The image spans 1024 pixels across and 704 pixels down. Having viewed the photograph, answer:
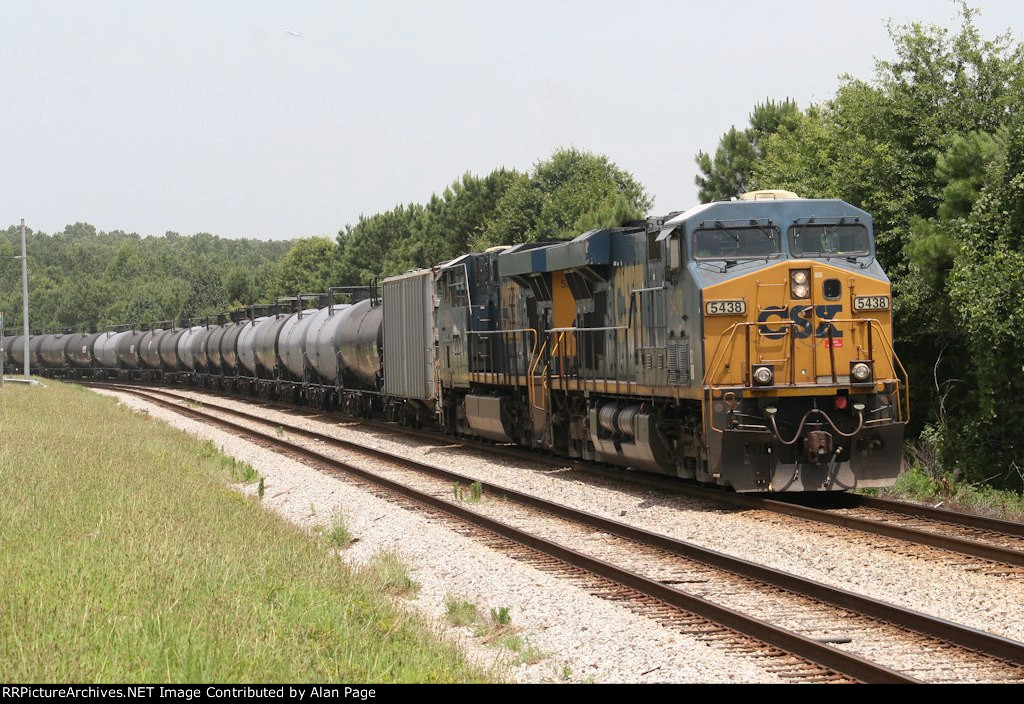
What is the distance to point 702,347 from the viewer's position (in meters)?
14.4

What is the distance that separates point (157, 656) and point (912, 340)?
20966 millimetres

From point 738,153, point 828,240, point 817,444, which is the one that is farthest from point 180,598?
point 738,153

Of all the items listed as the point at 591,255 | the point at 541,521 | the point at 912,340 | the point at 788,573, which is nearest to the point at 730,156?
the point at 912,340

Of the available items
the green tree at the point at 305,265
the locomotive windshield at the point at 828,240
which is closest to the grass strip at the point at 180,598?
the locomotive windshield at the point at 828,240

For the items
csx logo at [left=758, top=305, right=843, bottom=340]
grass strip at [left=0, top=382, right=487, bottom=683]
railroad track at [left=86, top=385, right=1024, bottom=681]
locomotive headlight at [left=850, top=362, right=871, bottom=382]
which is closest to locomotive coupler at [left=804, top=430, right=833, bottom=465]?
locomotive headlight at [left=850, top=362, right=871, bottom=382]

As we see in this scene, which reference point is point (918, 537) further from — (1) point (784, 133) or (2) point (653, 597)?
(1) point (784, 133)

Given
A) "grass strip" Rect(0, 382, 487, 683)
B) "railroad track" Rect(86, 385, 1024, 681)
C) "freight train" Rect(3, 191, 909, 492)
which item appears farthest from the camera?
"freight train" Rect(3, 191, 909, 492)

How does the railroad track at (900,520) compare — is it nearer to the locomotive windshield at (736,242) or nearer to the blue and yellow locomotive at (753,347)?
the blue and yellow locomotive at (753,347)

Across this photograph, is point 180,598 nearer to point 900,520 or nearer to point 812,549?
point 812,549

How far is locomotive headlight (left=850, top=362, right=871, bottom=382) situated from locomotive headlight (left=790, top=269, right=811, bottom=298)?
103 centimetres

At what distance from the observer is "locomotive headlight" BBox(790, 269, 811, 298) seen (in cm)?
1451

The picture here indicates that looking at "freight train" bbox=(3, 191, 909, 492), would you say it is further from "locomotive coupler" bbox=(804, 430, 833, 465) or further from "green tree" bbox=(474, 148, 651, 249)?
"green tree" bbox=(474, 148, 651, 249)

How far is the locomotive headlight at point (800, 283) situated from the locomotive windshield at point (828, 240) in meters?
0.51

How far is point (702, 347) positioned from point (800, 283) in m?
1.45
